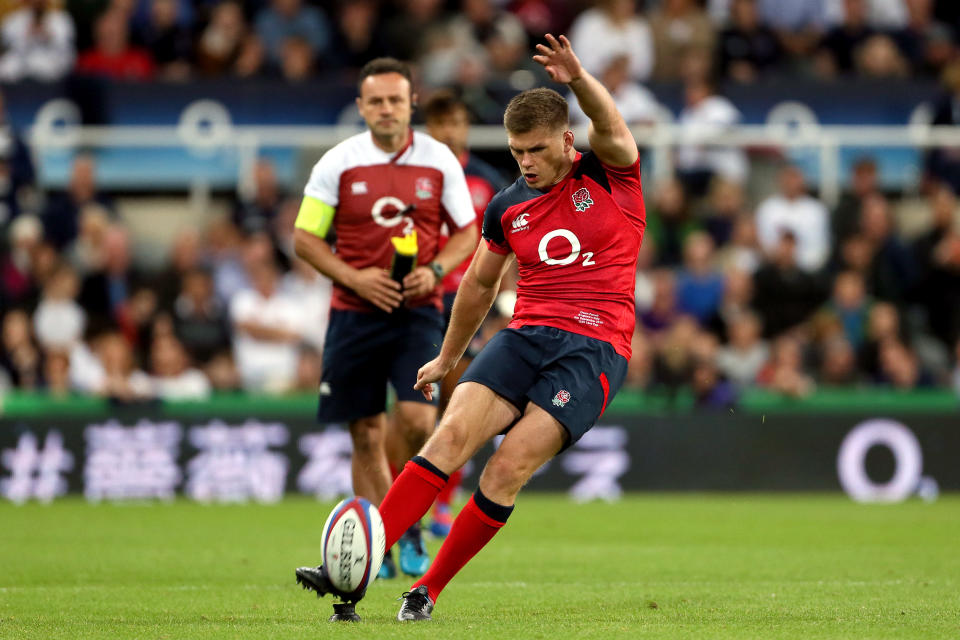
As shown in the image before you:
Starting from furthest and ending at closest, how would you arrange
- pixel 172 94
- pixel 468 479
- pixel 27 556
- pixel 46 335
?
1. pixel 172 94
2. pixel 46 335
3. pixel 468 479
4. pixel 27 556

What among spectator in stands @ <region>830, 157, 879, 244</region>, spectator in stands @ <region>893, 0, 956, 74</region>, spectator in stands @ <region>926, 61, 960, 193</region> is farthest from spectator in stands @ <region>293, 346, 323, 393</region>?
spectator in stands @ <region>893, 0, 956, 74</region>

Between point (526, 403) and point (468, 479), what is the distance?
8.59 m

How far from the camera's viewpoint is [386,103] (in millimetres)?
8727

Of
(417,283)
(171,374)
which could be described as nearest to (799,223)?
(171,374)

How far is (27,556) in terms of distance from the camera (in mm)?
9922

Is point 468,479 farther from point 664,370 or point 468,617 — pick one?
point 468,617

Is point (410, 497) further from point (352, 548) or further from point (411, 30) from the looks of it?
point (411, 30)

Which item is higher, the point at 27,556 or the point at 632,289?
the point at 632,289

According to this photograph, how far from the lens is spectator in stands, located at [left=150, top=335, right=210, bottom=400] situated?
622 inches

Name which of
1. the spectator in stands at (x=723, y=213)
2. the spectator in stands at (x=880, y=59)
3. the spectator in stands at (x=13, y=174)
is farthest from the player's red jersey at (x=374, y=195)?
the spectator in stands at (x=880, y=59)

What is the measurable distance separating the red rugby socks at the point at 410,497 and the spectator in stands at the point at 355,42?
12.6 metres

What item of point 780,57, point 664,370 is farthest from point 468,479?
point 780,57

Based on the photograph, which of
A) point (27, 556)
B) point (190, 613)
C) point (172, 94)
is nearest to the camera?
point (190, 613)

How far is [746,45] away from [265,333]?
734cm
